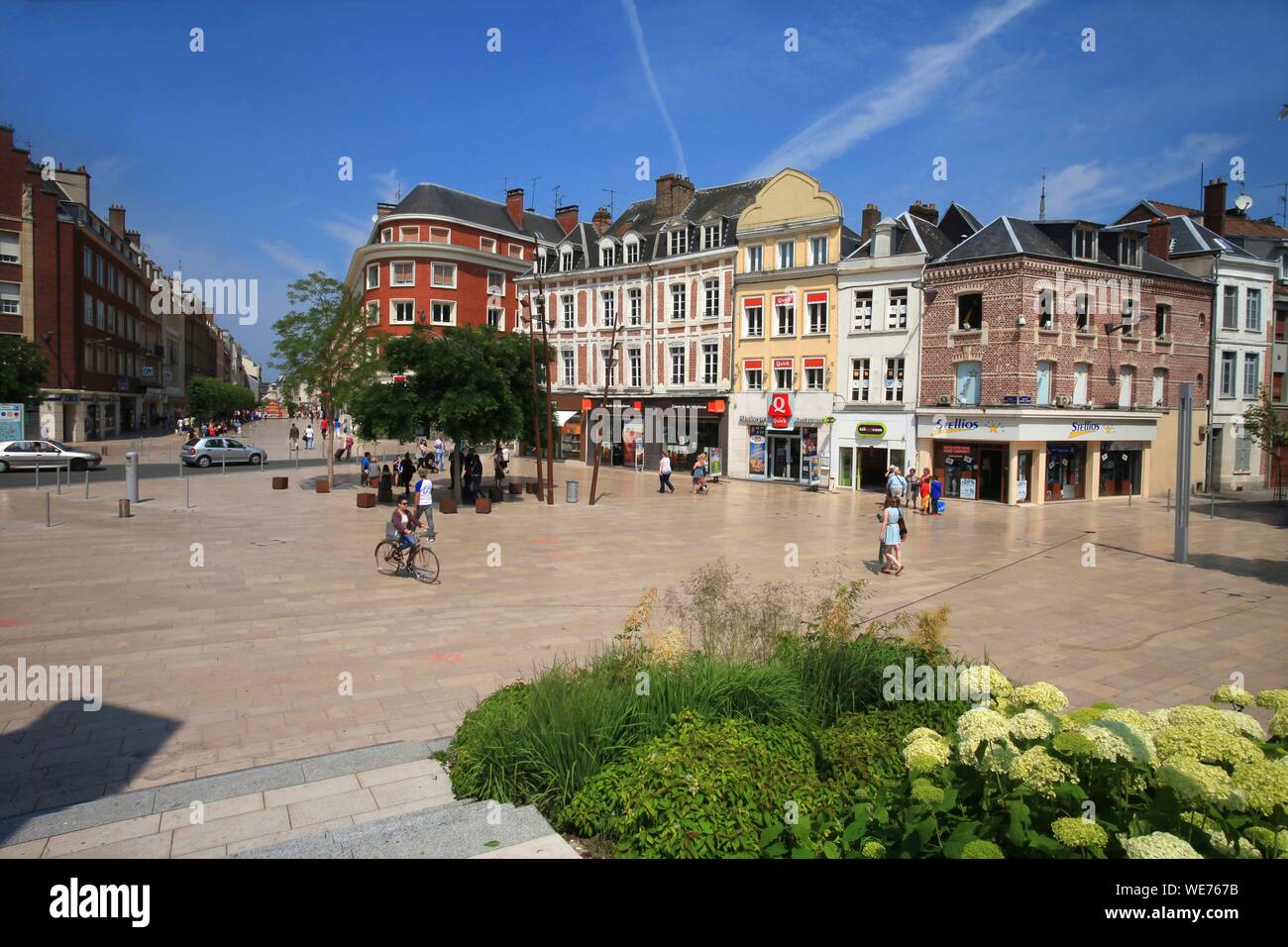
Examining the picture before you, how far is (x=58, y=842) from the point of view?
4422 mm

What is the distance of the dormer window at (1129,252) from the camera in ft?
108

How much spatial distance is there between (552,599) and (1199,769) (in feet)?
32.6

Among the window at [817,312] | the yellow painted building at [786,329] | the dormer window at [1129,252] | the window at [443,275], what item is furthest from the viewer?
the window at [443,275]

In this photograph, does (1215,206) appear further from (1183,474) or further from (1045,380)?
(1183,474)

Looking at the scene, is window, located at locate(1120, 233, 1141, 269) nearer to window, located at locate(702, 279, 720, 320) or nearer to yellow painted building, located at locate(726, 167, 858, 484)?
yellow painted building, located at locate(726, 167, 858, 484)

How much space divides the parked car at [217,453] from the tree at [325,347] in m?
9.60

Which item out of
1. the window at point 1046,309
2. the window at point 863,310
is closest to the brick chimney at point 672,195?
the window at point 863,310

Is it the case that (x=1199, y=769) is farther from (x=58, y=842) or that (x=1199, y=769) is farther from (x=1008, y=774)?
(x=58, y=842)

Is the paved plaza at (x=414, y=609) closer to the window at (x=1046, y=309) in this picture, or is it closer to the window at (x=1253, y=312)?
the window at (x=1046, y=309)

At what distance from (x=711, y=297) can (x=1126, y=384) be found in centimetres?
1937

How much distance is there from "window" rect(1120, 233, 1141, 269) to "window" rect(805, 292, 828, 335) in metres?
12.4

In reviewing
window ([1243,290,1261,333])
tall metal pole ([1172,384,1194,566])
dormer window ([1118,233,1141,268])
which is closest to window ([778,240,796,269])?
dormer window ([1118,233,1141,268])

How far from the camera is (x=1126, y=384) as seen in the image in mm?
33469
